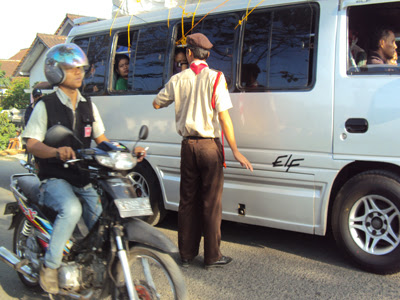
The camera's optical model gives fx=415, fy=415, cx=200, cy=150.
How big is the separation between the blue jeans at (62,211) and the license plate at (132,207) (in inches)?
15.9

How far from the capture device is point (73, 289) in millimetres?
2812

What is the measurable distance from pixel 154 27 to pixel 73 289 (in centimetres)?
330

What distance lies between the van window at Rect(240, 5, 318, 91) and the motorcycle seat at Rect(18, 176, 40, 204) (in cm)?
218

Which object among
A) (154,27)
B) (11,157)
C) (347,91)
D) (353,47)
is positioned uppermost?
(154,27)

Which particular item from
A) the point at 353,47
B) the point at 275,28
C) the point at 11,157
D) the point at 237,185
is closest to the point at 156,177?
the point at 237,185

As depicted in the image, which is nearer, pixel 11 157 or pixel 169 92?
pixel 169 92

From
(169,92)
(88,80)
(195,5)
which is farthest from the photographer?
(88,80)

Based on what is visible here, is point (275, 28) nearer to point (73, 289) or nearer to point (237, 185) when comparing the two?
point (237, 185)

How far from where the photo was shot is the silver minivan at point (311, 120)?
358cm

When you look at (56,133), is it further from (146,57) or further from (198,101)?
(146,57)

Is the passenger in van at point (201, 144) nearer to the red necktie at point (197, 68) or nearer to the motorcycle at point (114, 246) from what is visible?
the red necktie at point (197, 68)

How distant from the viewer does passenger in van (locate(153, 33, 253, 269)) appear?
3693mm

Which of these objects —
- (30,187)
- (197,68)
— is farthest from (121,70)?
(30,187)

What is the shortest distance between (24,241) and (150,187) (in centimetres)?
185
